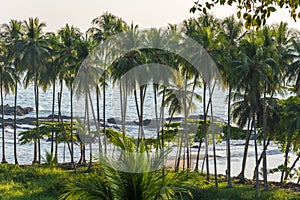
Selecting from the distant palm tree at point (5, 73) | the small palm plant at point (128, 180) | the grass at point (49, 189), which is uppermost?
the distant palm tree at point (5, 73)

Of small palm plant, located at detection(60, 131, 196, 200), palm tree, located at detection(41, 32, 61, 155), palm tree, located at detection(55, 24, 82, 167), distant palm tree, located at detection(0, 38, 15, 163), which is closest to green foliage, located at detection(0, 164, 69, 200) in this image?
palm tree, located at detection(55, 24, 82, 167)

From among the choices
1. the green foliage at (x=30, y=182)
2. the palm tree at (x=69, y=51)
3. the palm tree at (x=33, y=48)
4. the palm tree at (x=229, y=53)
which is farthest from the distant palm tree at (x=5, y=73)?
the palm tree at (x=229, y=53)

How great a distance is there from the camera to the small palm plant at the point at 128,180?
32.8ft

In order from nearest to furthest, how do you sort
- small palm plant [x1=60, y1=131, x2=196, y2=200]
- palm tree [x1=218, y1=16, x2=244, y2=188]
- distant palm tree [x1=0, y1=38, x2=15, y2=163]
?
1. small palm plant [x1=60, y1=131, x2=196, y2=200]
2. palm tree [x1=218, y1=16, x2=244, y2=188]
3. distant palm tree [x1=0, y1=38, x2=15, y2=163]

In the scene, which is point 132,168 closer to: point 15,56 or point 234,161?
point 15,56

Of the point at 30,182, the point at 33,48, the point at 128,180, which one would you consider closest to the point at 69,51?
the point at 33,48

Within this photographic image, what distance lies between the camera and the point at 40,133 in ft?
161

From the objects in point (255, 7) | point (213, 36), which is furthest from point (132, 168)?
point (213, 36)

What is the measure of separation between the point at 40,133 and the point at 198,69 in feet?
66.4

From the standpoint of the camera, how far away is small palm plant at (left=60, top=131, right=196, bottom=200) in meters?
9.99

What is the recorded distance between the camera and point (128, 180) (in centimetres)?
996

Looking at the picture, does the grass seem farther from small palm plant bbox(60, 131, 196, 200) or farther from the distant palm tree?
small palm plant bbox(60, 131, 196, 200)

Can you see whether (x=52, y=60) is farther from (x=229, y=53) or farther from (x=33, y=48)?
(x=229, y=53)

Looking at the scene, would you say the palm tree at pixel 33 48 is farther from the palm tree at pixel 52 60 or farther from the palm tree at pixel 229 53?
the palm tree at pixel 229 53
